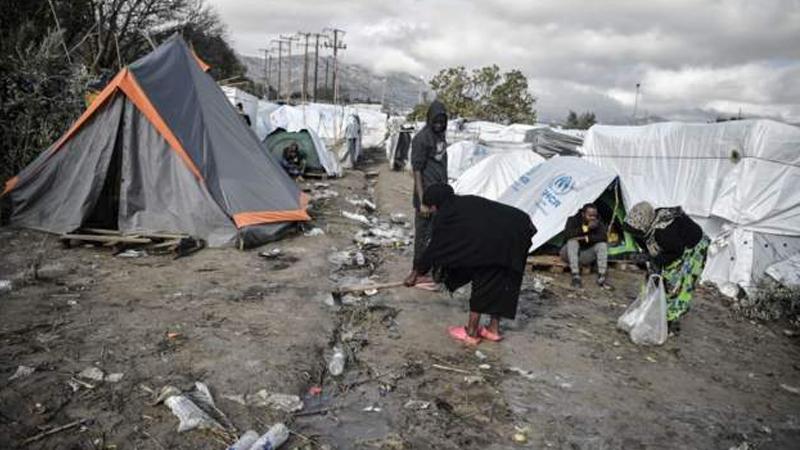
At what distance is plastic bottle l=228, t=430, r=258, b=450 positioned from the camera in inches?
98.3

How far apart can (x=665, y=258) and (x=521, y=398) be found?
2.03m

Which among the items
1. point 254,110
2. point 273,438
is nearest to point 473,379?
point 273,438

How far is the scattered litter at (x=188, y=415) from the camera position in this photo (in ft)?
8.68

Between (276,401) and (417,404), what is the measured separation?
831mm

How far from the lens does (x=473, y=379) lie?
3516 millimetres

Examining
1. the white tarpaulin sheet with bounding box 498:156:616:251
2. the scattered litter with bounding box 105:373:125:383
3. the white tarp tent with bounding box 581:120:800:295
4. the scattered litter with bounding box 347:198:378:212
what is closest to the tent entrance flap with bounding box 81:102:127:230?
the scattered litter with bounding box 105:373:125:383

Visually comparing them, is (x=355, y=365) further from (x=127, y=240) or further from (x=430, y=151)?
(x=127, y=240)

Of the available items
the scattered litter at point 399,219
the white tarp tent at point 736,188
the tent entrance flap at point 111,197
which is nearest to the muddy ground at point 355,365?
the tent entrance flap at point 111,197

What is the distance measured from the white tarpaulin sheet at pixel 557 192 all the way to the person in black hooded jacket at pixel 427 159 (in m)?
2.14

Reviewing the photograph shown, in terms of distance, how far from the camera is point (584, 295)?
5.83 meters

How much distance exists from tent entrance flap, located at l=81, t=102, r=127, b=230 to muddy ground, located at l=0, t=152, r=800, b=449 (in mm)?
807

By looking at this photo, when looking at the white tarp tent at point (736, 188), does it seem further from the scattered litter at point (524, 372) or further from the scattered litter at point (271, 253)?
the scattered litter at point (271, 253)

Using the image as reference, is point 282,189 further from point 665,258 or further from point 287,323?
point 665,258

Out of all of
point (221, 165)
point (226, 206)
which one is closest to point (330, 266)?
point (226, 206)
